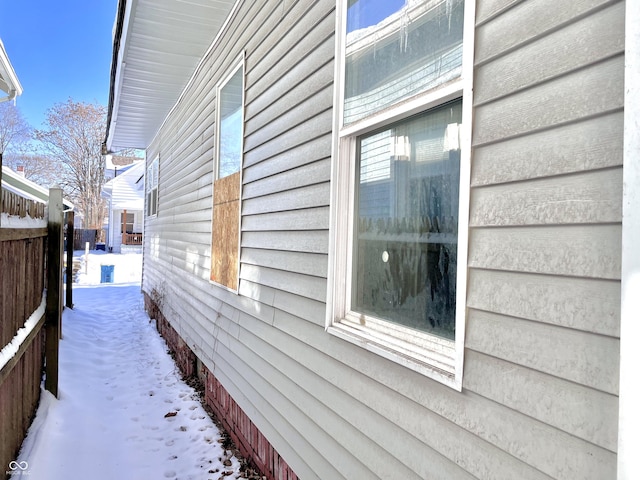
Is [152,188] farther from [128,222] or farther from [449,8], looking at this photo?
[128,222]

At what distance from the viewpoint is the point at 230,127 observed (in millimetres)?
4582

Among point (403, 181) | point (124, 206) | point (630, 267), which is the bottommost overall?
point (630, 267)

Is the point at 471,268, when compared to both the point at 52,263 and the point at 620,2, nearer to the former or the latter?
the point at 620,2

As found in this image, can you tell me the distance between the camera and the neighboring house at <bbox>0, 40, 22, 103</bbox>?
19.1ft

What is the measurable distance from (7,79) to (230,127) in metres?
4.13

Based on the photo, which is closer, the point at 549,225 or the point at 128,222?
the point at 549,225

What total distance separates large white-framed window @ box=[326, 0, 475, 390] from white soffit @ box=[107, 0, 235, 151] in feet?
9.86

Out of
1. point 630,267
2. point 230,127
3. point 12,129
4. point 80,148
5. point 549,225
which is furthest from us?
point 80,148

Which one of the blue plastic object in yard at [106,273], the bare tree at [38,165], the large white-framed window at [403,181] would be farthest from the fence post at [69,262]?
the bare tree at [38,165]

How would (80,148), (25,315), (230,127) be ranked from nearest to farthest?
(25,315) < (230,127) < (80,148)

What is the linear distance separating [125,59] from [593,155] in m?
6.27

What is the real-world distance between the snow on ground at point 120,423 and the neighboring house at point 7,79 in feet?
12.0

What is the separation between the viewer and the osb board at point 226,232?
4082 millimetres

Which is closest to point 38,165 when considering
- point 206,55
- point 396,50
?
point 206,55
